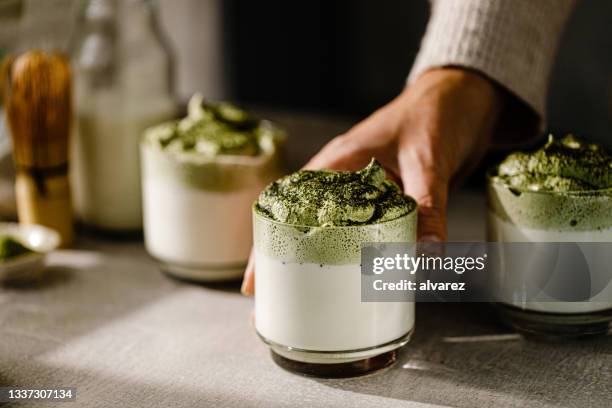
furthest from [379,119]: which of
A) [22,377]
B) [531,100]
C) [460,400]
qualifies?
[22,377]

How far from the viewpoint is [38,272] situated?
1039 mm

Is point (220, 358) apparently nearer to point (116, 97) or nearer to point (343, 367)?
point (343, 367)

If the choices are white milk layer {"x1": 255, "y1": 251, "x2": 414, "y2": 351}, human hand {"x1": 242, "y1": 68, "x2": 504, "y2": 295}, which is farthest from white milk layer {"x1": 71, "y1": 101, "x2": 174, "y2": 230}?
white milk layer {"x1": 255, "y1": 251, "x2": 414, "y2": 351}

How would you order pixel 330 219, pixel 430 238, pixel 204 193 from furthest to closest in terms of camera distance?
pixel 204 193
pixel 430 238
pixel 330 219

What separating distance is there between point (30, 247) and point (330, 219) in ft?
1.78

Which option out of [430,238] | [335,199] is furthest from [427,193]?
[335,199]

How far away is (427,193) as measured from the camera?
827 mm

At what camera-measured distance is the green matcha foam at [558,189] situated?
29.8 inches

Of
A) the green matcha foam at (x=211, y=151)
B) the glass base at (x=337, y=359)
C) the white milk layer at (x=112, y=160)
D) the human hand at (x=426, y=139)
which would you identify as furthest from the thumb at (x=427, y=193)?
the white milk layer at (x=112, y=160)

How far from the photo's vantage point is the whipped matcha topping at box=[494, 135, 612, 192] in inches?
30.2

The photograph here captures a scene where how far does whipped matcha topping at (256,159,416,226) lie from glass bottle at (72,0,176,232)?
0.46 meters

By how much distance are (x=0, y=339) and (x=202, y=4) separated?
153 cm

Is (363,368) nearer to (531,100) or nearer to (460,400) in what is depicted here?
(460,400)

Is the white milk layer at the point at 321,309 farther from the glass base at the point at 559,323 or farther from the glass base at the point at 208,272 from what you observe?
the glass base at the point at 208,272
